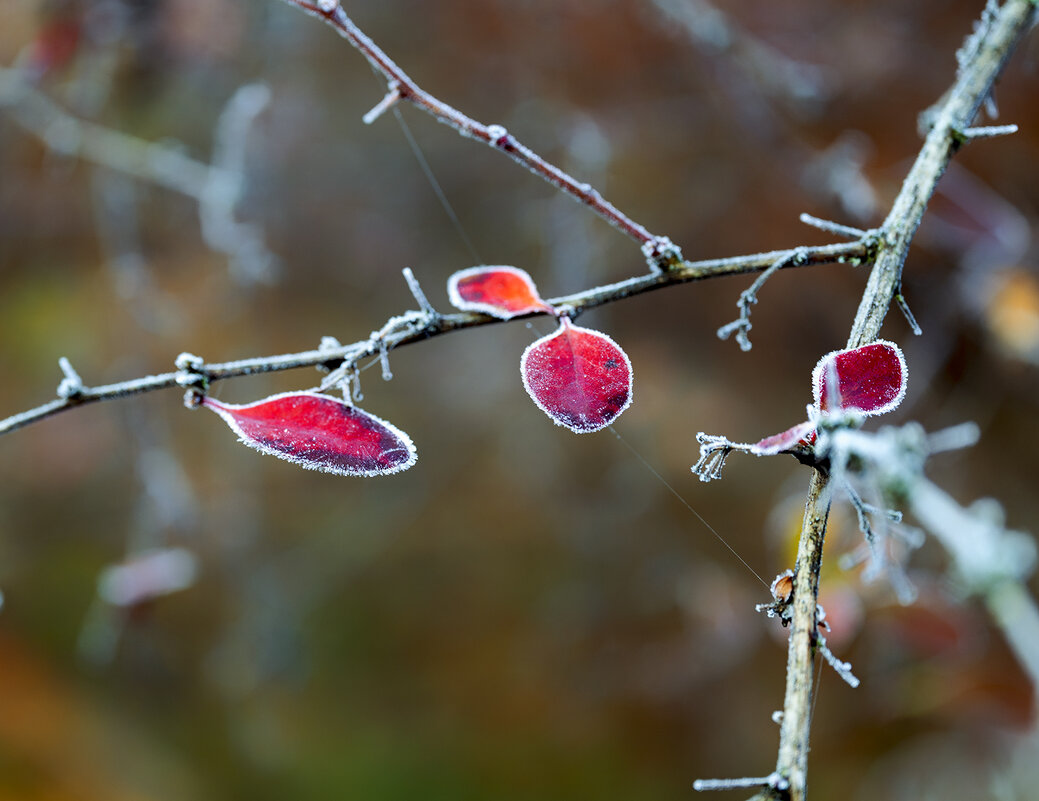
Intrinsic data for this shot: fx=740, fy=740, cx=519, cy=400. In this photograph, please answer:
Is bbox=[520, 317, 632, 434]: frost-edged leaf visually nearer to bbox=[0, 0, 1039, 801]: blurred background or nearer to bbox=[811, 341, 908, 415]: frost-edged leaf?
bbox=[811, 341, 908, 415]: frost-edged leaf

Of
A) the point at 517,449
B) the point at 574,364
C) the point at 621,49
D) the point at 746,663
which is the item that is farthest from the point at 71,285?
the point at 746,663

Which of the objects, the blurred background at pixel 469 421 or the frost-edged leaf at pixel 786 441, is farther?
the blurred background at pixel 469 421

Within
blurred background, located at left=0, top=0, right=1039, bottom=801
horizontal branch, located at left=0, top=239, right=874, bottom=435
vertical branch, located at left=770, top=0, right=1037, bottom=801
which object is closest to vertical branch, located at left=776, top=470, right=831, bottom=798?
vertical branch, located at left=770, top=0, right=1037, bottom=801

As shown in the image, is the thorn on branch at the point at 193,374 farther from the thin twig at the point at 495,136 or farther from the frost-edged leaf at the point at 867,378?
the frost-edged leaf at the point at 867,378

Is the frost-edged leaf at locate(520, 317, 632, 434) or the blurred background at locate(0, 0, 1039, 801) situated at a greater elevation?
the blurred background at locate(0, 0, 1039, 801)

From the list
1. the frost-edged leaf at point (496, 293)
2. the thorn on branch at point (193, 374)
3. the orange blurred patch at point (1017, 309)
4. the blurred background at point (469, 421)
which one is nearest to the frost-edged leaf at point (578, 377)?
the frost-edged leaf at point (496, 293)

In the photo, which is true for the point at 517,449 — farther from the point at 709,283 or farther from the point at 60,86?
the point at 60,86
